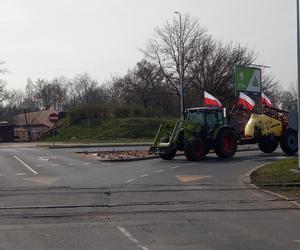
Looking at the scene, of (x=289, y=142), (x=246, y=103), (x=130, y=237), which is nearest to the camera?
(x=130, y=237)

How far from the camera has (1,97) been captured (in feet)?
303

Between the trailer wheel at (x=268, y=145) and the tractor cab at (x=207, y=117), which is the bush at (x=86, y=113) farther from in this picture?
the tractor cab at (x=207, y=117)

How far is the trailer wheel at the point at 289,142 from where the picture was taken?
3023cm

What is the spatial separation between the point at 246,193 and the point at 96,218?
5293 mm

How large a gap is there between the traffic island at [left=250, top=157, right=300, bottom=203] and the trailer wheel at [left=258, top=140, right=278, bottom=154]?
9039 millimetres

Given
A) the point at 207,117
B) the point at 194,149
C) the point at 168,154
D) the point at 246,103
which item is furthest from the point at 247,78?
the point at 194,149

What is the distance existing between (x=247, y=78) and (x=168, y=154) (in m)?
19.9

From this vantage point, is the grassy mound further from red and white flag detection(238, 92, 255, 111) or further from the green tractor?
the green tractor

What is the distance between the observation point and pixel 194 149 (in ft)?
87.5

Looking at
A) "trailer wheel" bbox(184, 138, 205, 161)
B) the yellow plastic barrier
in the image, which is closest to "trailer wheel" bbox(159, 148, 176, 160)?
"trailer wheel" bbox(184, 138, 205, 161)

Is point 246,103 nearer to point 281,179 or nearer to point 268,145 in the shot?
point 268,145

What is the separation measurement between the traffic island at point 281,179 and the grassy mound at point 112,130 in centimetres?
3853

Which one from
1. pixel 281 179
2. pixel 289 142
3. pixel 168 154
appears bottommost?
pixel 281 179

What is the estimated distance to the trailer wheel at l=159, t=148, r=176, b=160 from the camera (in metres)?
27.4
